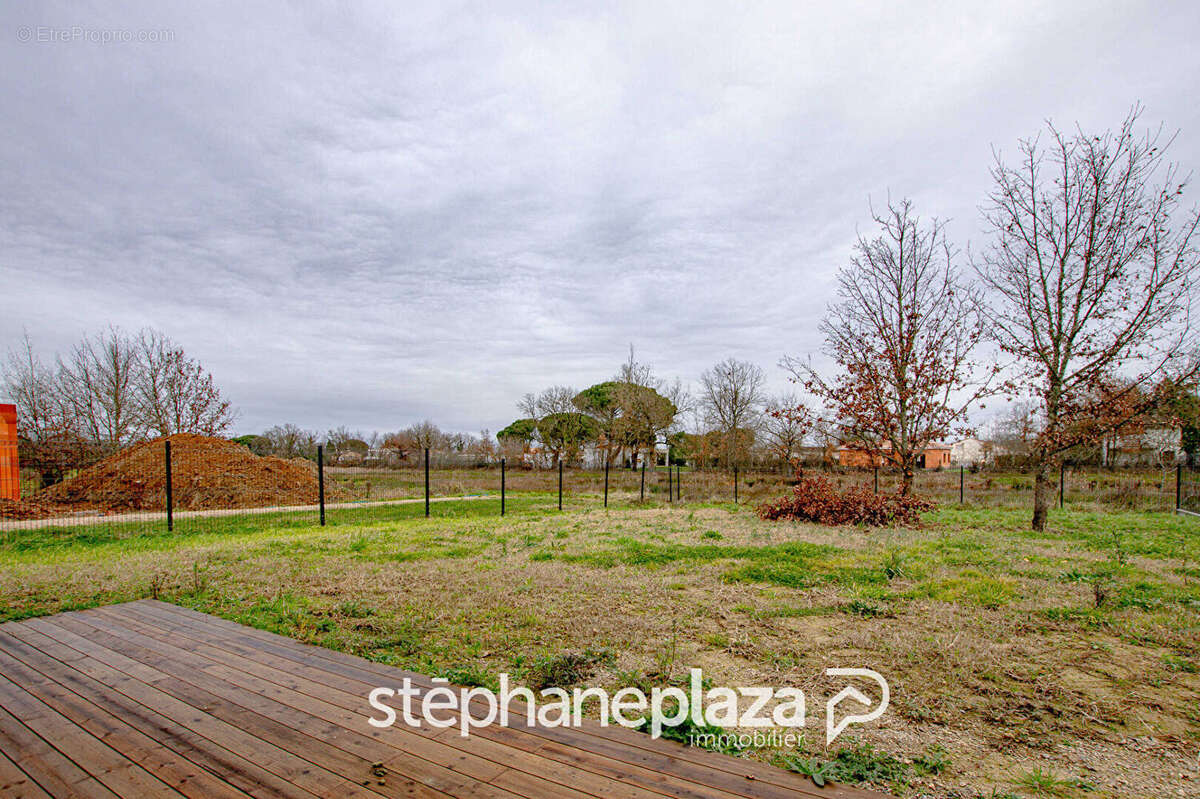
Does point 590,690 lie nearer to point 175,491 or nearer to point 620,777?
point 620,777

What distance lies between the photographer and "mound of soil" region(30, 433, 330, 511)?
45.6ft

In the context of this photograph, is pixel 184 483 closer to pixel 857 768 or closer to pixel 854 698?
pixel 854 698

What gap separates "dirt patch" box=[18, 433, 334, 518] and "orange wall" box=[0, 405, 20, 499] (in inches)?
16.4

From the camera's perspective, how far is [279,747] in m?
2.37

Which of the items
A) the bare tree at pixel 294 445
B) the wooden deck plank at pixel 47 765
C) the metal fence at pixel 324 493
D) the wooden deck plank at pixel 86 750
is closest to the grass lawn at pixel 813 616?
the wooden deck plank at pixel 86 750

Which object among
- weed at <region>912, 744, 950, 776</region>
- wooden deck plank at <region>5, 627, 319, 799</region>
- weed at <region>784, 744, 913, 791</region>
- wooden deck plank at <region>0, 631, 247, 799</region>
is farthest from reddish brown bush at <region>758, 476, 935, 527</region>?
wooden deck plank at <region>0, 631, 247, 799</region>

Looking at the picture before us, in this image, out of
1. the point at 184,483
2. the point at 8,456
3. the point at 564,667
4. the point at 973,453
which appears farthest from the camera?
the point at 973,453

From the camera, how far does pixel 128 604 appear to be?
469 centimetres

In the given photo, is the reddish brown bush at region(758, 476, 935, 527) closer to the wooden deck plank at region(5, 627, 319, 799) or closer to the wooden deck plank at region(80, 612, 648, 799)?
the wooden deck plank at region(80, 612, 648, 799)

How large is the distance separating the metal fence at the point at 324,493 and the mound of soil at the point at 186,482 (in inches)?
1.0

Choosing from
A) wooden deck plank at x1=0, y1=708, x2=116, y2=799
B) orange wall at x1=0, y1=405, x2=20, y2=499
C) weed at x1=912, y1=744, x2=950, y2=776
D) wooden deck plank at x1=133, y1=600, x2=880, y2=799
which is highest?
orange wall at x1=0, y1=405, x2=20, y2=499

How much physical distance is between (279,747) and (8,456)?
615 inches

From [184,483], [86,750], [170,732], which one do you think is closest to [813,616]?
[170,732]

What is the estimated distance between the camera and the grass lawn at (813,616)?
2.50 m
